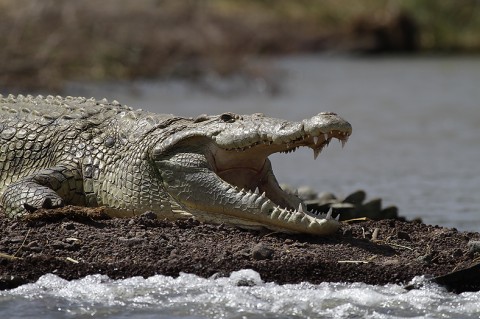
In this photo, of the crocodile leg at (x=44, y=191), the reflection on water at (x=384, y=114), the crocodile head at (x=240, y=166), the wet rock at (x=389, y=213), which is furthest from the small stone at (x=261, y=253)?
the reflection on water at (x=384, y=114)

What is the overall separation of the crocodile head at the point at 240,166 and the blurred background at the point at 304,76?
2.89 metres

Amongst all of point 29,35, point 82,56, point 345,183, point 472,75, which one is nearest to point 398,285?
point 345,183

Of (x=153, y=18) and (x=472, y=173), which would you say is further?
(x=153, y=18)

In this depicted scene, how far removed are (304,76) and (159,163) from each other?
24.2m

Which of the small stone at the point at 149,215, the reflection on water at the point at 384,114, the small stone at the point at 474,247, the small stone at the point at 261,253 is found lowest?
the small stone at the point at 261,253

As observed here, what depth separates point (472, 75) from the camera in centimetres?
3061

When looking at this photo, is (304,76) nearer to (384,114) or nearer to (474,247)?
(384,114)

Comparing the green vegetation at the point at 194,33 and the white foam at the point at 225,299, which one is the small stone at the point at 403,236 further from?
the green vegetation at the point at 194,33

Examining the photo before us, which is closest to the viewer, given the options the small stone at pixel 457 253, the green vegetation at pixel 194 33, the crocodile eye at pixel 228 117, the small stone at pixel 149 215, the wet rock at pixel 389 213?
the small stone at pixel 457 253

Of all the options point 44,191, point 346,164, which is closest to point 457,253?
point 44,191

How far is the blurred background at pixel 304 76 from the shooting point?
13.9 metres

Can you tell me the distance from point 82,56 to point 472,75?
484 inches

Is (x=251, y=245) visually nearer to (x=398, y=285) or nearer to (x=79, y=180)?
(x=398, y=285)

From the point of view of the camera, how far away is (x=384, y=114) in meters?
22.3
